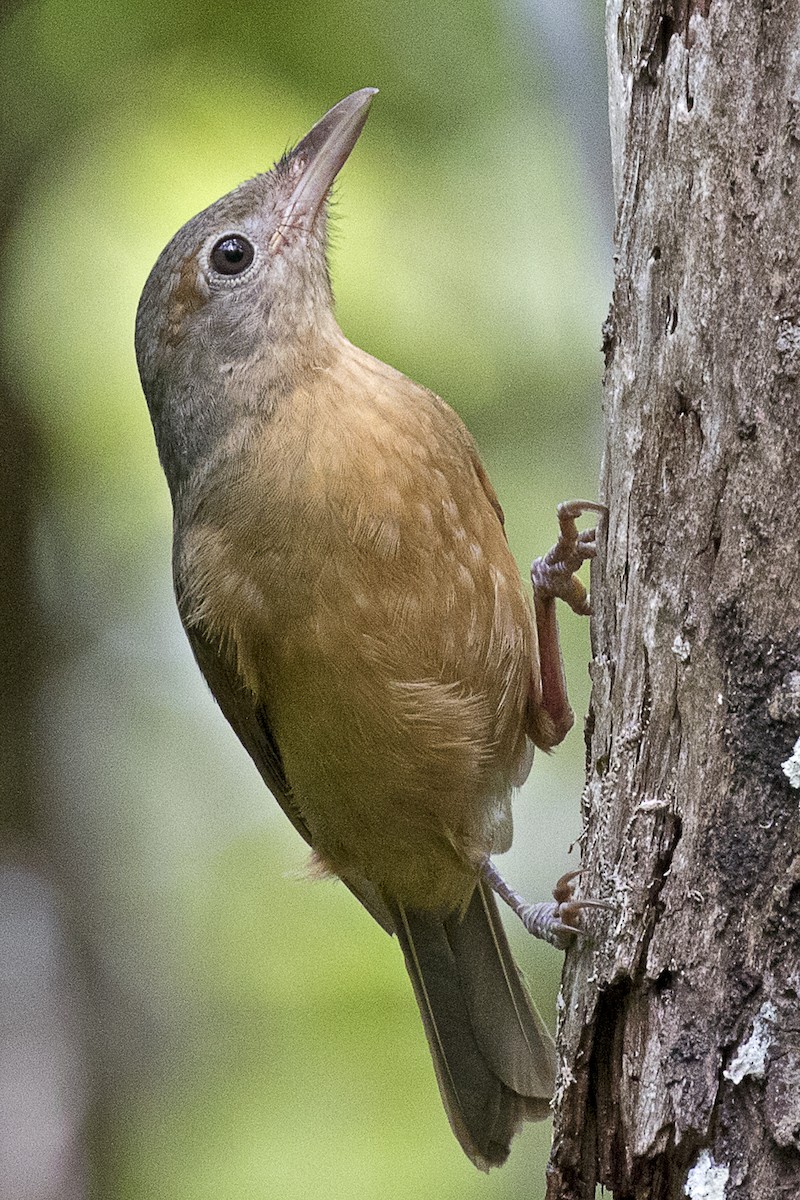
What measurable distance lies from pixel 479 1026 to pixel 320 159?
252 centimetres

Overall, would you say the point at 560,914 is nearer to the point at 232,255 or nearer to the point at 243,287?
Answer: the point at 243,287

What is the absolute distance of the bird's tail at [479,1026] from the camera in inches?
153

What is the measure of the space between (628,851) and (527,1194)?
2.79 m

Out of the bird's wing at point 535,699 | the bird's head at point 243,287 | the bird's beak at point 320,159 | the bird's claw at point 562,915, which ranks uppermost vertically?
the bird's beak at point 320,159

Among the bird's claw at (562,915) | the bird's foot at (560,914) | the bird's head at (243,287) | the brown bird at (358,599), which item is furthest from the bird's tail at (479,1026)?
the bird's head at (243,287)

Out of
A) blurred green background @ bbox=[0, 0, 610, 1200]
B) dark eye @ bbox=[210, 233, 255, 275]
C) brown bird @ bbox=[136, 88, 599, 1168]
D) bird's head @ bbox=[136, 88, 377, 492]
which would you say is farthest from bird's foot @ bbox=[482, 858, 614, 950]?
dark eye @ bbox=[210, 233, 255, 275]

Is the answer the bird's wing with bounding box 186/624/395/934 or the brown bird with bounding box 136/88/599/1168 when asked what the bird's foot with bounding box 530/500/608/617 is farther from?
the bird's wing with bounding box 186/624/395/934

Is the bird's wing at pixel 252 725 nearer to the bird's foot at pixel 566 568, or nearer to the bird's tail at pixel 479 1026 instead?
the bird's tail at pixel 479 1026

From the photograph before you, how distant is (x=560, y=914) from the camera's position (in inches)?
109

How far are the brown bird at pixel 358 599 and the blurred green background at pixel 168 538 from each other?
35 centimetres

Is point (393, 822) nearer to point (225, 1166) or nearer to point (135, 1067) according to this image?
point (225, 1166)

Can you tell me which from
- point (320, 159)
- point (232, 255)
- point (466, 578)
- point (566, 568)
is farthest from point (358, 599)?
point (320, 159)

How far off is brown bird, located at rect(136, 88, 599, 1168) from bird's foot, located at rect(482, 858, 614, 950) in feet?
0.43

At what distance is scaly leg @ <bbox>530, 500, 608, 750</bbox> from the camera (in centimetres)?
347
